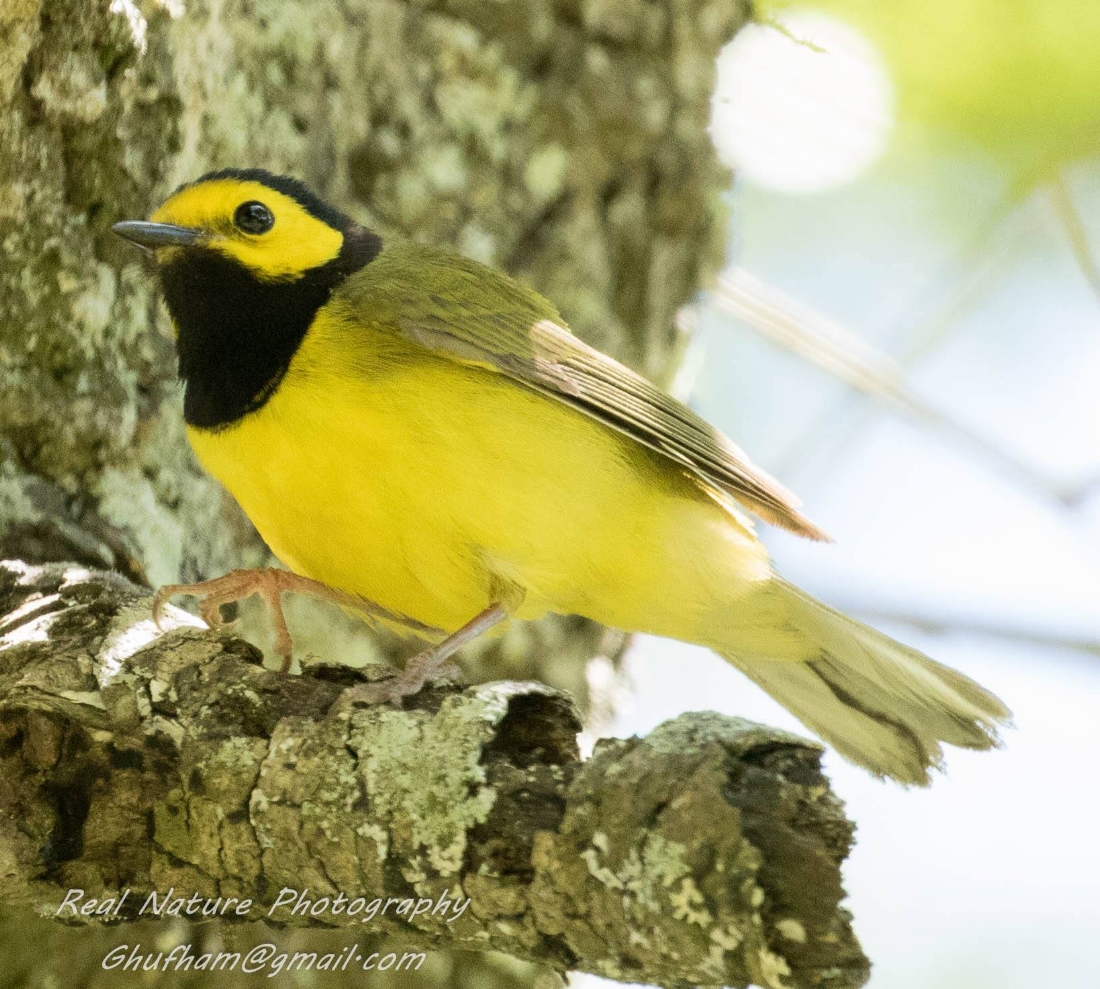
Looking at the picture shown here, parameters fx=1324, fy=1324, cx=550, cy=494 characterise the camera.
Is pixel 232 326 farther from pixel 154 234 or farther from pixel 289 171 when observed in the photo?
pixel 289 171

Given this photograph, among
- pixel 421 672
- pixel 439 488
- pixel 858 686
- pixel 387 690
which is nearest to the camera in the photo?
pixel 387 690

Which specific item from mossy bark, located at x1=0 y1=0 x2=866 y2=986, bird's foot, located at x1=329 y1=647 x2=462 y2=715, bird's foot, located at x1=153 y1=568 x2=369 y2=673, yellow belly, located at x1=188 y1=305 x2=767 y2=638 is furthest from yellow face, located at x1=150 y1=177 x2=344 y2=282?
bird's foot, located at x1=329 y1=647 x2=462 y2=715

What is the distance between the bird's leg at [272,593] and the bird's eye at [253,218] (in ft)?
3.06

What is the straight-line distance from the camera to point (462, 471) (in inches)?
123

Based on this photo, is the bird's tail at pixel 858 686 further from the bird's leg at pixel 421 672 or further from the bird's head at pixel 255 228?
the bird's head at pixel 255 228

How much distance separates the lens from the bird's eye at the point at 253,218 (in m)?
3.56

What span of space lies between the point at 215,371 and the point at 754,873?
2.04 meters

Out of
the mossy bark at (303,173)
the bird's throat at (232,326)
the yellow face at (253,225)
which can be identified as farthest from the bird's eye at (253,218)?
the mossy bark at (303,173)

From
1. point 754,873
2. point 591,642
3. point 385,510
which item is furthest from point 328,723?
point 591,642

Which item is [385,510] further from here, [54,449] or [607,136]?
[607,136]

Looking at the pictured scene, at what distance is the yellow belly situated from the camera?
10.3 ft

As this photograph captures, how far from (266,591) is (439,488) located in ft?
2.26

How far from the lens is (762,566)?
12.2 feet

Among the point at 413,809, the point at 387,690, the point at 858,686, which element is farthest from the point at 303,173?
the point at 413,809
